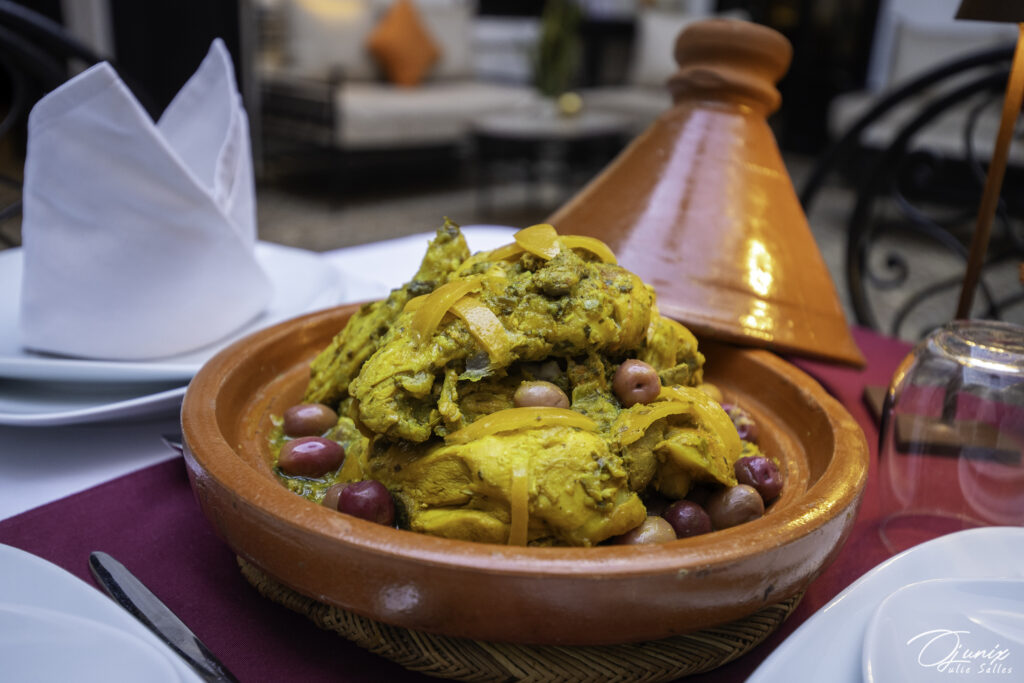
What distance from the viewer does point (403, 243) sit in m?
1.69

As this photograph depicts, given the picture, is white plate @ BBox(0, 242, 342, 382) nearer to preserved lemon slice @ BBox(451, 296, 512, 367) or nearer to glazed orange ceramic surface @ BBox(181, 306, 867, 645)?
glazed orange ceramic surface @ BBox(181, 306, 867, 645)

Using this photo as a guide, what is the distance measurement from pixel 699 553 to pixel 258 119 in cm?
597

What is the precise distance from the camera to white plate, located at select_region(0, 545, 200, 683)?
486 millimetres

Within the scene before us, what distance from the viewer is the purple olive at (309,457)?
28.0 inches

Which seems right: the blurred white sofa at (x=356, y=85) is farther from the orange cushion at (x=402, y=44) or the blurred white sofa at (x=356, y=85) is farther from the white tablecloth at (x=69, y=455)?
the white tablecloth at (x=69, y=455)

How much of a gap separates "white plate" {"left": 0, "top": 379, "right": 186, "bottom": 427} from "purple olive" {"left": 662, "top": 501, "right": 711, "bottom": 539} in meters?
0.52

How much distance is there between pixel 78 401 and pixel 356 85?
5.50 m

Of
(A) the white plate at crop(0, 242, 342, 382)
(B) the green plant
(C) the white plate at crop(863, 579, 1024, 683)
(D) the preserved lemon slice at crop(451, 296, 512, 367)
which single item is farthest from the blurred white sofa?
(C) the white plate at crop(863, 579, 1024, 683)

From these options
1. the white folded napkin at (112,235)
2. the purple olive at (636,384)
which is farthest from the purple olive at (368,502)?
the white folded napkin at (112,235)

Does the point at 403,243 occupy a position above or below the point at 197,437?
below

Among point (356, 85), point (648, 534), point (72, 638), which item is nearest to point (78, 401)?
point (72, 638)

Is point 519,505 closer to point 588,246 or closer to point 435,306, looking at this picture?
point 435,306

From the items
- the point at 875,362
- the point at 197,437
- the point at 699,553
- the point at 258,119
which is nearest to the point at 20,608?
the point at 197,437

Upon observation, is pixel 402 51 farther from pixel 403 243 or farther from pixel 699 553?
pixel 699 553
